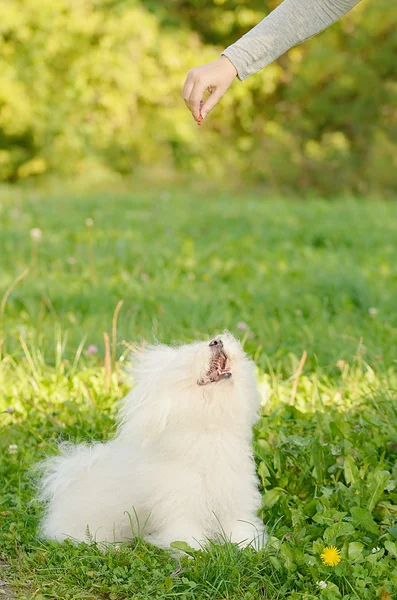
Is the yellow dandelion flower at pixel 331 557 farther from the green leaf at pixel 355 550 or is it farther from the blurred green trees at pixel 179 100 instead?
the blurred green trees at pixel 179 100

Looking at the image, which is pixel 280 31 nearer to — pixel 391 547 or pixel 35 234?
pixel 391 547

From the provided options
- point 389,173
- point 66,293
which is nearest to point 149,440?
point 66,293

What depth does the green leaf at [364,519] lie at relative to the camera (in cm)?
260

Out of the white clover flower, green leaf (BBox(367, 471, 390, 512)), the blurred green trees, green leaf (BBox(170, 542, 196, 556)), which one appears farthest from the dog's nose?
the blurred green trees

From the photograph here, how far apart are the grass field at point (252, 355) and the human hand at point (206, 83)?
3.45 feet

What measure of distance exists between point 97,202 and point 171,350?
8.12m

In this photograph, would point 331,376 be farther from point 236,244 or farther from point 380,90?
point 380,90

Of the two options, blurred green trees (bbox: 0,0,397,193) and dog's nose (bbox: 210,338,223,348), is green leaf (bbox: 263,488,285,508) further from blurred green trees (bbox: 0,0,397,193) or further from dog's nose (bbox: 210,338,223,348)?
blurred green trees (bbox: 0,0,397,193)

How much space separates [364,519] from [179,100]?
53.9 feet

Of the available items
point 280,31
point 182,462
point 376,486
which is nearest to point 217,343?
point 182,462

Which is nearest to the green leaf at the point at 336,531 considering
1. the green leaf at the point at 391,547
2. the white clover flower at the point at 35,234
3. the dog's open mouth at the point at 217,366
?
the green leaf at the point at 391,547

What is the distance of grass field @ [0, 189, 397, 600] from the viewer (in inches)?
95.6

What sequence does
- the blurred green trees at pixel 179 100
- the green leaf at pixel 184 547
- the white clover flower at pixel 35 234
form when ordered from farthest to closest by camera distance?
1. the blurred green trees at pixel 179 100
2. the white clover flower at pixel 35 234
3. the green leaf at pixel 184 547

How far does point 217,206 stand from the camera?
10.3 m
